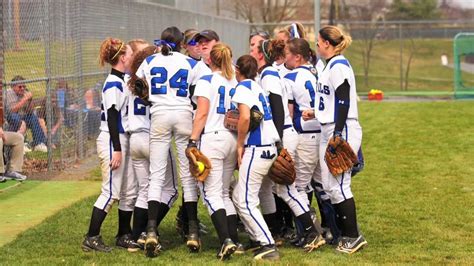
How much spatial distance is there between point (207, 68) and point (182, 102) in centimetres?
38

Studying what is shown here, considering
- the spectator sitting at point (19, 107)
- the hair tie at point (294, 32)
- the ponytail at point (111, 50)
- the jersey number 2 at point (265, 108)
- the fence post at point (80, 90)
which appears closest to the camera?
the jersey number 2 at point (265, 108)

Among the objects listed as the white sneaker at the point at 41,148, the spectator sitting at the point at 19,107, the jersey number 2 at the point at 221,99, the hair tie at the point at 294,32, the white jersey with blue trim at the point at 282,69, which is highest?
the hair tie at the point at 294,32

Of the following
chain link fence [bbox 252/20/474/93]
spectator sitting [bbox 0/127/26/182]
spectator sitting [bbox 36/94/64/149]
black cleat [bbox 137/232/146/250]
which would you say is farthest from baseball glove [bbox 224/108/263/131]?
chain link fence [bbox 252/20/474/93]

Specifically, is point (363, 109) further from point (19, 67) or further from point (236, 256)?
point (236, 256)

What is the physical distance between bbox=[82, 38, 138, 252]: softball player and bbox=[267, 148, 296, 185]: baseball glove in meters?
1.31

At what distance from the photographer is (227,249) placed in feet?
23.0

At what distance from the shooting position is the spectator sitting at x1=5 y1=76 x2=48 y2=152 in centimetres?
1202

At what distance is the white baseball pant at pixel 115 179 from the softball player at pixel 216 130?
75cm

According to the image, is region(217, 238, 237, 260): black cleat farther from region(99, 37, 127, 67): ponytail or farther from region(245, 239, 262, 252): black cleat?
region(99, 37, 127, 67): ponytail

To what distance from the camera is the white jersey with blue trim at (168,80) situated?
24.0 feet

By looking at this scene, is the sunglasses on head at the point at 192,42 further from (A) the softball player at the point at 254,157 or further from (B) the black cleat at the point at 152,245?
(B) the black cleat at the point at 152,245

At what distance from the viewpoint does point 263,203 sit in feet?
25.6

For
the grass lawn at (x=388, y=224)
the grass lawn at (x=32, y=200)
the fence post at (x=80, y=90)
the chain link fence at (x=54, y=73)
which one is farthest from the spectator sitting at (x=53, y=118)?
the grass lawn at (x=388, y=224)

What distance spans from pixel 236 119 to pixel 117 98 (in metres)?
1.08
